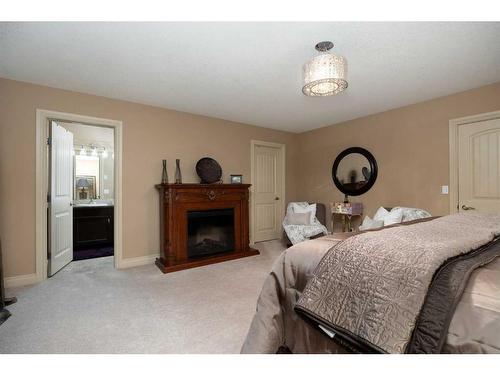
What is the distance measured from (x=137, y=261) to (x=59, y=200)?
51.0 inches

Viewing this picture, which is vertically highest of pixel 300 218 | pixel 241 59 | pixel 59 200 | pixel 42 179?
pixel 241 59

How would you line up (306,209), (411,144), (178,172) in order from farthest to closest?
(306,209) → (178,172) → (411,144)

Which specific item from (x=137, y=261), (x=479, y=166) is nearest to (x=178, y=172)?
(x=137, y=261)

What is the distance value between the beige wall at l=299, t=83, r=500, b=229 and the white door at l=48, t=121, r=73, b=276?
4301 millimetres

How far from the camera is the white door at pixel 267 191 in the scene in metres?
4.77

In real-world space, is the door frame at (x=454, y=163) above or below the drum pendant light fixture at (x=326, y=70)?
below

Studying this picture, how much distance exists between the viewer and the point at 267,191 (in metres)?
4.93

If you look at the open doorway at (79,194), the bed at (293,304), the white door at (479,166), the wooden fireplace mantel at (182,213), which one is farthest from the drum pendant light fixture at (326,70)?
the open doorway at (79,194)

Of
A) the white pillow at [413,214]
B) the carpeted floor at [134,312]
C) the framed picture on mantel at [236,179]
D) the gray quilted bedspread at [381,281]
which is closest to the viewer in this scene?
the gray quilted bedspread at [381,281]

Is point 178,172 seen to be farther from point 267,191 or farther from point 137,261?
point 267,191

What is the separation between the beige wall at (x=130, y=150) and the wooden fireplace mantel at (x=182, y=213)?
0.32 m

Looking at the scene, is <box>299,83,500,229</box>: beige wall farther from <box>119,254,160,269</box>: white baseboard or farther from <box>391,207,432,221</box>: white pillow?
<box>119,254,160,269</box>: white baseboard

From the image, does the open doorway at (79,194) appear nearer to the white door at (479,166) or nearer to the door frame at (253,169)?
the door frame at (253,169)

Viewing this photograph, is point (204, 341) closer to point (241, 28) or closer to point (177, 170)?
point (241, 28)
